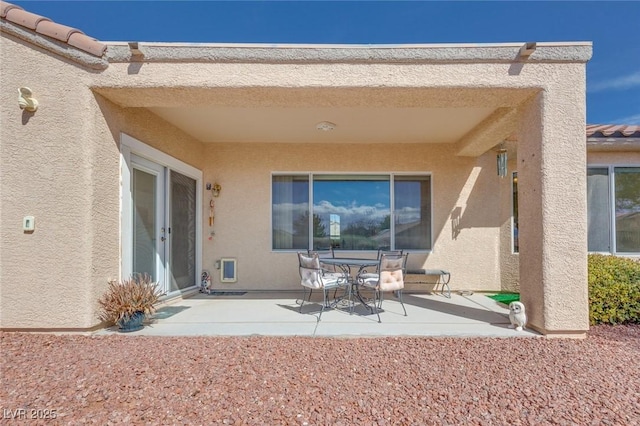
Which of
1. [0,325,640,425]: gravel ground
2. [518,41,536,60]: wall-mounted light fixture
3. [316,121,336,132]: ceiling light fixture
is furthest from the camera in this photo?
[316,121,336,132]: ceiling light fixture

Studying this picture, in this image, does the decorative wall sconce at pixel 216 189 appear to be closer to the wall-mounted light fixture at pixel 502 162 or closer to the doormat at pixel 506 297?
the wall-mounted light fixture at pixel 502 162

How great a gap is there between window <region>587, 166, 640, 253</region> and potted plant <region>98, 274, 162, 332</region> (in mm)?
8660

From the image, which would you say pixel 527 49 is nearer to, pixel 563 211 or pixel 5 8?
pixel 563 211

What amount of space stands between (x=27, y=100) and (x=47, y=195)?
124 cm

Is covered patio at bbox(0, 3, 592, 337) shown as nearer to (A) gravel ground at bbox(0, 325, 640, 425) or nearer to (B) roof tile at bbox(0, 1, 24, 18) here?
(B) roof tile at bbox(0, 1, 24, 18)

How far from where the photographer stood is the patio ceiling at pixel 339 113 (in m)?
4.24

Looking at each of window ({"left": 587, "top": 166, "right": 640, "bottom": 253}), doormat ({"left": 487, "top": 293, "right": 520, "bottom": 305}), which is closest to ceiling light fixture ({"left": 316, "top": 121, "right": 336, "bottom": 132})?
doormat ({"left": 487, "top": 293, "right": 520, "bottom": 305})

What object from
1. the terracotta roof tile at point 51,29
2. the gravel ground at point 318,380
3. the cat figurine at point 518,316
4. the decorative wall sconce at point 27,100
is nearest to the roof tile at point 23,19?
the terracotta roof tile at point 51,29

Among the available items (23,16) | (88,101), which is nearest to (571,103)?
(88,101)

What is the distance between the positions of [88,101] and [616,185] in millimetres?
9909

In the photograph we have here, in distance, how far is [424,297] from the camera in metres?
6.48

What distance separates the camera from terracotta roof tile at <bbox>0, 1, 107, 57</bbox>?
3916mm

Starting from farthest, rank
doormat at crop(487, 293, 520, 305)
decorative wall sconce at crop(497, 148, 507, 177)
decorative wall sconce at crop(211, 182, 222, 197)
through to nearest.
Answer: decorative wall sconce at crop(211, 182, 222, 197) < decorative wall sconce at crop(497, 148, 507, 177) < doormat at crop(487, 293, 520, 305)

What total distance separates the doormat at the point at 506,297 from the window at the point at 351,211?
1825 millimetres
